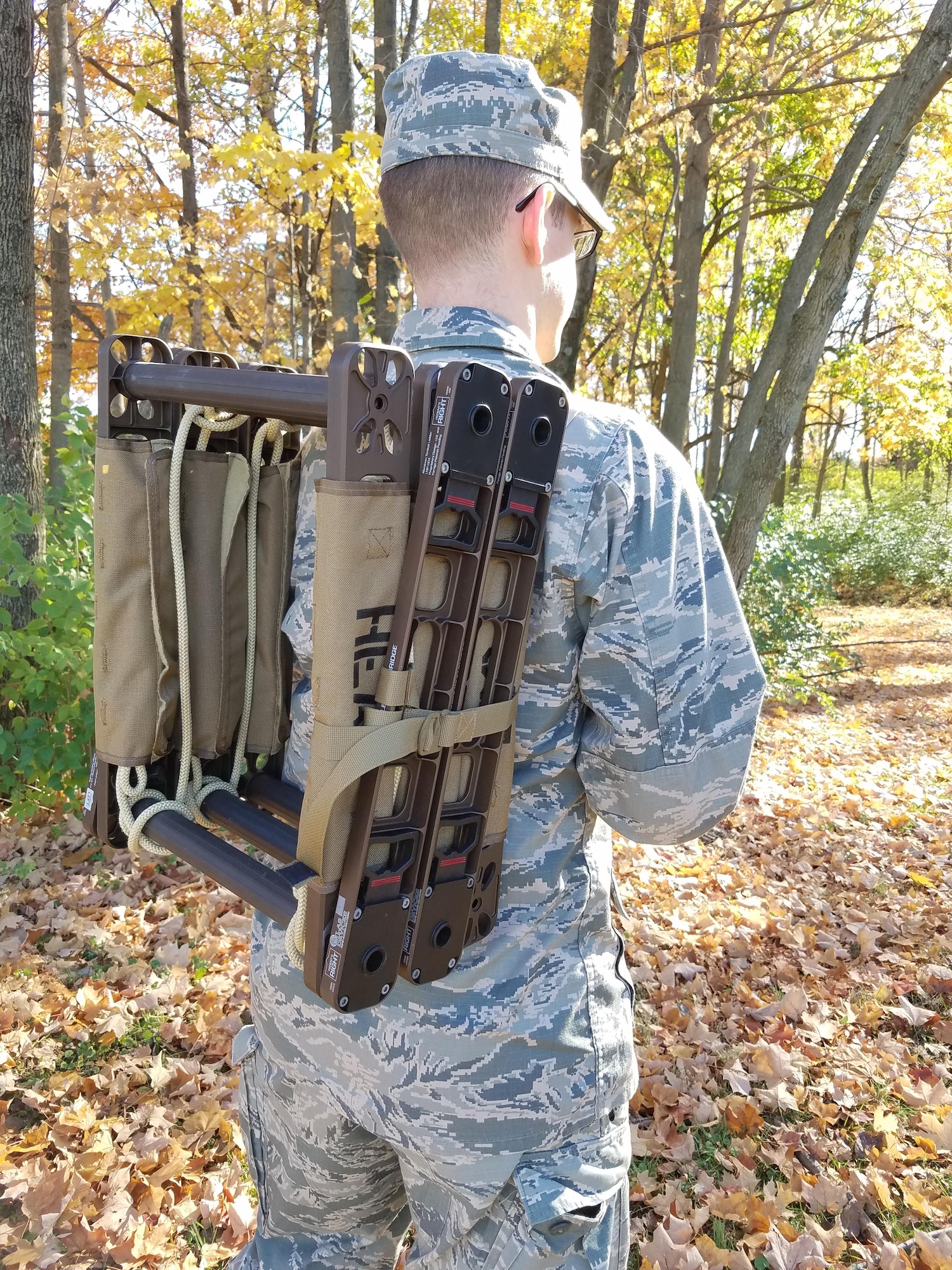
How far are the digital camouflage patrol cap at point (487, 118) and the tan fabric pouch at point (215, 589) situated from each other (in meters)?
0.56

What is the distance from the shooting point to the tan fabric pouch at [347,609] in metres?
1.00

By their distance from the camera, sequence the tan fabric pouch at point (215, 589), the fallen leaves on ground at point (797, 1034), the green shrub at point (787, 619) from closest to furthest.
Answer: the tan fabric pouch at point (215, 589) → the fallen leaves on ground at point (797, 1034) → the green shrub at point (787, 619)

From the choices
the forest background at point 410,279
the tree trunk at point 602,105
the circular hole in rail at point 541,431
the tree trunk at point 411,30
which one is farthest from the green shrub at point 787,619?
the circular hole in rail at point 541,431

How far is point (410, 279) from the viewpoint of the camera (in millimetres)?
4898

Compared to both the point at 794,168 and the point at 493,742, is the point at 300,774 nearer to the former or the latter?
the point at 493,742

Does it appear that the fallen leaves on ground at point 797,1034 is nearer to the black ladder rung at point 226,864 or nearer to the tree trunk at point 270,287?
Answer: the black ladder rung at point 226,864

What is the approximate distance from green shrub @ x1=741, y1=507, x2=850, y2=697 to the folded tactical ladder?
805cm

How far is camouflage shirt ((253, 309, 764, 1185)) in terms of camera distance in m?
1.17

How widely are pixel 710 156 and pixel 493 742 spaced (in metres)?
11.4

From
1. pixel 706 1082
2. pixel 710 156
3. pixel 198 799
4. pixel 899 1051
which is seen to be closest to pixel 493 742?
pixel 198 799

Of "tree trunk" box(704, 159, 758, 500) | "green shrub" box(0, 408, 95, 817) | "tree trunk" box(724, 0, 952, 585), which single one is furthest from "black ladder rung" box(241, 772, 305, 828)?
"tree trunk" box(704, 159, 758, 500)

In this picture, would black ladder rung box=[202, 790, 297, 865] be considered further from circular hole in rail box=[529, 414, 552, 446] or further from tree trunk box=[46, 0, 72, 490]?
tree trunk box=[46, 0, 72, 490]

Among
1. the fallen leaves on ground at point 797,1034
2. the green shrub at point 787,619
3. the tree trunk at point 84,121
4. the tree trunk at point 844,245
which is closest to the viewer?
the fallen leaves on ground at point 797,1034

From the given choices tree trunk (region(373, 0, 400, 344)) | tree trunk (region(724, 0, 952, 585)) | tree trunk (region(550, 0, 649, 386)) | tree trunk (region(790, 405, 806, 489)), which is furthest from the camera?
tree trunk (region(790, 405, 806, 489))
